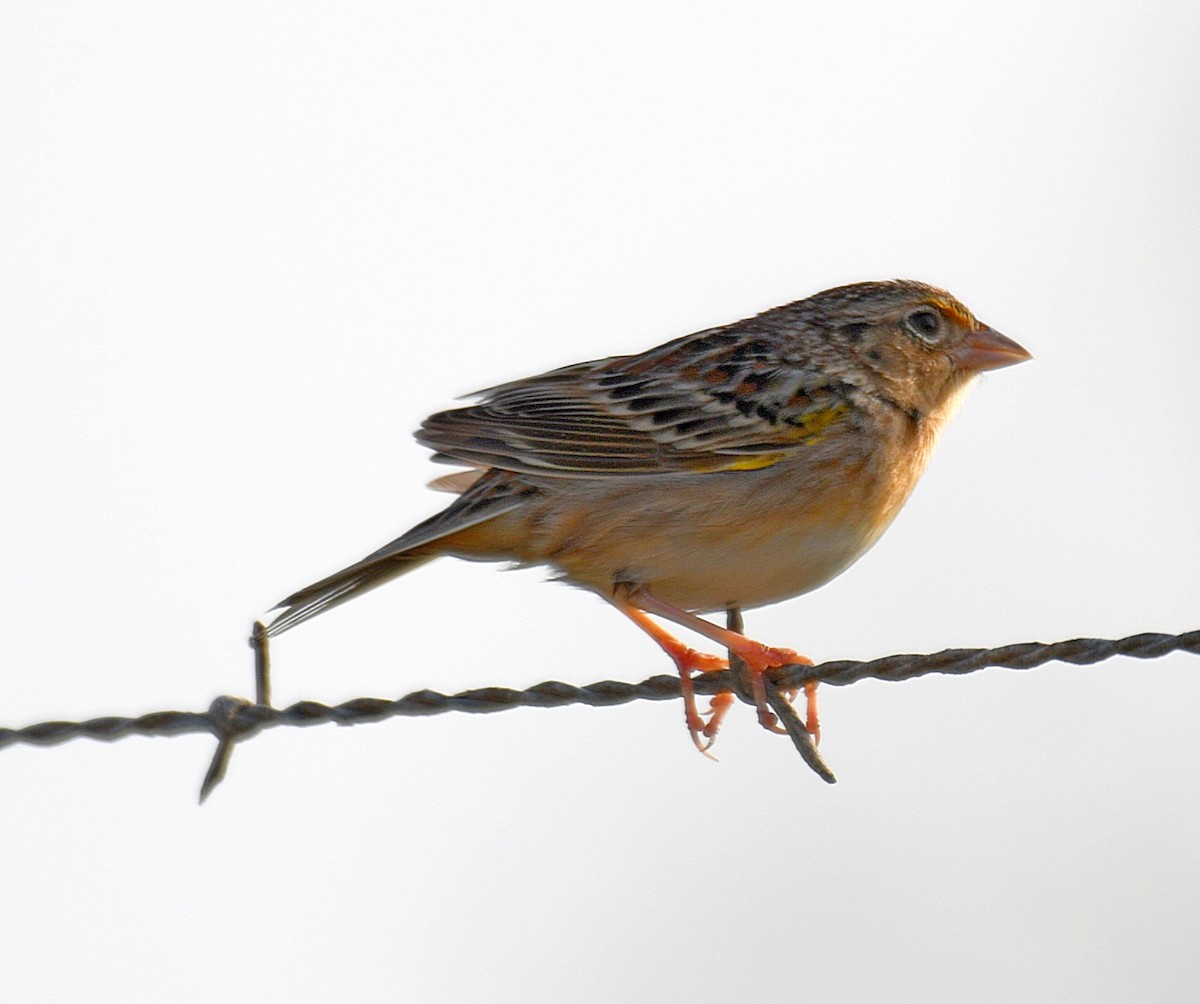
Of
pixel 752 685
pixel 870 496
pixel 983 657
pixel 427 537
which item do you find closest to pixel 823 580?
pixel 870 496

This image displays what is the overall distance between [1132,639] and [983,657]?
38cm

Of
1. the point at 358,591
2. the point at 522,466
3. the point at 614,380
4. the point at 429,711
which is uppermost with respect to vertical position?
the point at 614,380

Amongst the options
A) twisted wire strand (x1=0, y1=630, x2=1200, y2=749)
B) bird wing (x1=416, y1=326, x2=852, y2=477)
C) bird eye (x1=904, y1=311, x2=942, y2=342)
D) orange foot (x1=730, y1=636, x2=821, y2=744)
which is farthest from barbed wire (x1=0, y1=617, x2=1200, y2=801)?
bird eye (x1=904, y1=311, x2=942, y2=342)

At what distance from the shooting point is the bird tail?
19.3 ft

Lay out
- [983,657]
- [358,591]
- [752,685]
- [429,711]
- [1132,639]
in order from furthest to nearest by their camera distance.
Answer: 1. [358,591]
2. [752,685]
3. [429,711]
4. [983,657]
5. [1132,639]

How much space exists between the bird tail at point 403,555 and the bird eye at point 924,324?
1.88 metres

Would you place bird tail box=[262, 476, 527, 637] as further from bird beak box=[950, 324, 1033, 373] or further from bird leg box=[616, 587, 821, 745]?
bird beak box=[950, 324, 1033, 373]

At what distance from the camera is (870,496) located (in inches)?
247

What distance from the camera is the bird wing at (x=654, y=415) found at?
21.1 ft

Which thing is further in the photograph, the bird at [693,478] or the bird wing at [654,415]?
the bird wing at [654,415]

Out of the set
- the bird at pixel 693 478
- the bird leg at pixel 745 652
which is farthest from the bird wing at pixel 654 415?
the bird leg at pixel 745 652

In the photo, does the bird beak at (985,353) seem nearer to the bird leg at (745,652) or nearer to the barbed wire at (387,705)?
the bird leg at (745,652)

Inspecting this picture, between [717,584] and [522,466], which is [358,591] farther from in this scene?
[717,584]

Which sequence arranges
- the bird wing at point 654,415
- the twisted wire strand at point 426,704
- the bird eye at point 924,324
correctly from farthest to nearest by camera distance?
the bird eye at point 924,324 → the bird wing at point 654,415 → the twisted wire strand at point 426,704
